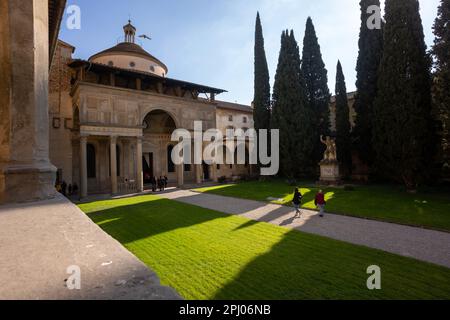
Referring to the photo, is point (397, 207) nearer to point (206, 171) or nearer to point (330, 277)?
point (330, 277)

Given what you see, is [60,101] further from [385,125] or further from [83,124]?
[385,125]

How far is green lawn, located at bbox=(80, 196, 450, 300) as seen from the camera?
457 centimetres

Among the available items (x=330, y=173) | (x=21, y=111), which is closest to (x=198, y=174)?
(x=330, y=173)

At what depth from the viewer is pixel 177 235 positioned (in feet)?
27.5

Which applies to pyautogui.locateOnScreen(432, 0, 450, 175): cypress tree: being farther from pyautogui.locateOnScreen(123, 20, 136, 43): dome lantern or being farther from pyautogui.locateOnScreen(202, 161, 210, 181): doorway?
pyautogui.locateOnScreen(123, 20, 136, 43): dome lantern

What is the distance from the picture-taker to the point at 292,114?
88.0 feet

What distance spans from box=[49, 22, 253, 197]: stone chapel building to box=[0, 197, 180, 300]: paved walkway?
60.4 ft

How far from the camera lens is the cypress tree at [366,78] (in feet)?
74.8

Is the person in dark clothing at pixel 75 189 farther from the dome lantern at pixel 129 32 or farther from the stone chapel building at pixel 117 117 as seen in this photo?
the dome lantern at pixel 129 32

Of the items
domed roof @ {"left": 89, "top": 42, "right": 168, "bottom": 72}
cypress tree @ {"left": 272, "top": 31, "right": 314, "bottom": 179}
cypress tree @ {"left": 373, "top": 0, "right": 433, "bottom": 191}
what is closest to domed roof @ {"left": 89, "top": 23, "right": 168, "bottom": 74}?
domed roof @ {"left": 89, "top": 42, "right": 168, "bottom": 72}

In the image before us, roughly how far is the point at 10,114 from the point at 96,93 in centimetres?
1687
